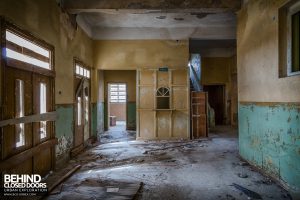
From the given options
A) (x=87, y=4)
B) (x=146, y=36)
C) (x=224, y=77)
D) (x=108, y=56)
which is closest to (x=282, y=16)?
(x=87, y=4)

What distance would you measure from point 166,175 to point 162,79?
441cm

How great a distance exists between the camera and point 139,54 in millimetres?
8227

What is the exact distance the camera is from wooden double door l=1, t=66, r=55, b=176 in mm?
3086

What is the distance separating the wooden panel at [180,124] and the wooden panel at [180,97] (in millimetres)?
240

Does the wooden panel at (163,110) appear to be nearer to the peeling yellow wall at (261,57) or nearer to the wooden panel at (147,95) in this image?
the wooden panel at (147,95)

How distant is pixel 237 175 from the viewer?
4277mm

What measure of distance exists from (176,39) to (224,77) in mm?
4825

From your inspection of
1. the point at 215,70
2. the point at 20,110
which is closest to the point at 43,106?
the point at 20,110

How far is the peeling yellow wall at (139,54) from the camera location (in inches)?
322

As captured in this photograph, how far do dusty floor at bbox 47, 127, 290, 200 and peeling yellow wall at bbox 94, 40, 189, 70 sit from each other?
293 centimetres

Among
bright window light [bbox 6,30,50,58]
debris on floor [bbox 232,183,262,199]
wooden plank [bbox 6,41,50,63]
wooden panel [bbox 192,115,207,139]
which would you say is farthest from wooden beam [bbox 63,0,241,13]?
wooden panel [bbox 192,115,207,139]

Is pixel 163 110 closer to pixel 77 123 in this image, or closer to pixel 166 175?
pixel 77 123

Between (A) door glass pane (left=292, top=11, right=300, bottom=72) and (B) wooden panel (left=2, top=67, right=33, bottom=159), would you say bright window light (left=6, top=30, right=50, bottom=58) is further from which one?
(A) door glass pane (left=292, top=11, right=300, bottom=72)

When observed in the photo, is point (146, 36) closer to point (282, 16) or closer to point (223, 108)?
point (282, 16)
